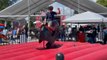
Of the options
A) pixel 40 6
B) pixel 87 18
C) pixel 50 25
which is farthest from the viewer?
pixel 40 6

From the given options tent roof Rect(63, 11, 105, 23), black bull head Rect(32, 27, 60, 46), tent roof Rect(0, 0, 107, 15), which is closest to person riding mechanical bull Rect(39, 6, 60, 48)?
black bull head Rect(32, 27, 60, 46)

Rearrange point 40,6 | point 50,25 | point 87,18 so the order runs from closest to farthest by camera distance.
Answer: point 50,25, point 87,18, point 40,6

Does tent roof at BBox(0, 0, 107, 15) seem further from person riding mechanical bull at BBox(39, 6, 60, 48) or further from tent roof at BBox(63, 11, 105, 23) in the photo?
person riding mechanical bull at BBox(39, 6, 60, 48)

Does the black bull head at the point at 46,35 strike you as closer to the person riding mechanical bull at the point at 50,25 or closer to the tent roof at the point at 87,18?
the person riding mechanical bull at the point at 50,25

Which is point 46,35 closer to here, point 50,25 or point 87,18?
point 50,25

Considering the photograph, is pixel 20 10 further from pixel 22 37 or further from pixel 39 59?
pixel 39 59

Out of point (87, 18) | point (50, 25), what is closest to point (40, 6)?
point (87, 18)

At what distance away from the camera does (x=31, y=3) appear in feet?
66.3

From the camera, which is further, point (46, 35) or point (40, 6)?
point (40, 6)

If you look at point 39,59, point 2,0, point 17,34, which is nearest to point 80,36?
point 17,34

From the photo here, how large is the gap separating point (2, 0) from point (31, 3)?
32.4m

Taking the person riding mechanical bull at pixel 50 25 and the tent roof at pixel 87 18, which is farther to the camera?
the tent roof at pixel 87 18

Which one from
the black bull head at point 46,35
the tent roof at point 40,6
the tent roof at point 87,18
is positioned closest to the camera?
the black bull head at point 46,35

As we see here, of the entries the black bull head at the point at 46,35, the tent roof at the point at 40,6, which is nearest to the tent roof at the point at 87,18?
the tent roof at the point at 40,6
